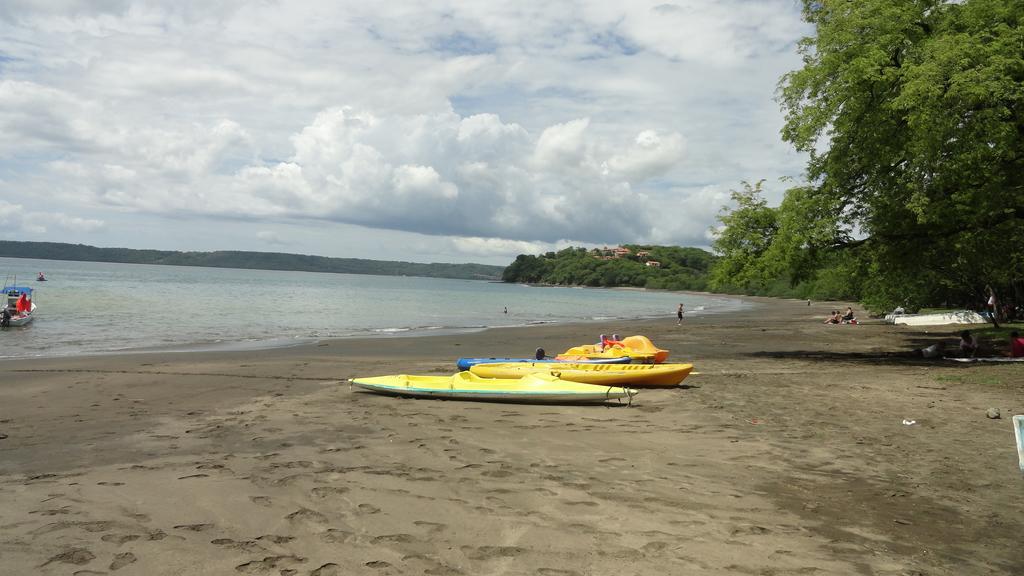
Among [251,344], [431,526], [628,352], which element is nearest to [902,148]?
[628,352]

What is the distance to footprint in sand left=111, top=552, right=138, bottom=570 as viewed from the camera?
474cm

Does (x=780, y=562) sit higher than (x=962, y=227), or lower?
lower

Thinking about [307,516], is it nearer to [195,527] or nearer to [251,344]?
[195,527]

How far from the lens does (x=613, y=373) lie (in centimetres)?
1412

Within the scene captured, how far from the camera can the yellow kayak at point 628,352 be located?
17.6 metres

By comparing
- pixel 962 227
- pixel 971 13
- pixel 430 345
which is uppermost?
pixel 971 13

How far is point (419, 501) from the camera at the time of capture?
630cm

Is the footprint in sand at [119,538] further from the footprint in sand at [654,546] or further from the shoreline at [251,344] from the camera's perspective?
the shoreline at [251,344]

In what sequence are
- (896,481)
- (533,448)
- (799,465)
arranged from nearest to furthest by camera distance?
1. (896,481)
2. (799,465)
3. (533,448)

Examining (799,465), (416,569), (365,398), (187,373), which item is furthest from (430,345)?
(416,569)

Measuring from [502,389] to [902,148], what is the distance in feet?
43.9

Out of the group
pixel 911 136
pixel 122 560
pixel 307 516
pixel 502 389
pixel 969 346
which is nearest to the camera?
pixel 122 560

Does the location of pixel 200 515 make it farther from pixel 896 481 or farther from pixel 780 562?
pixel 896 481

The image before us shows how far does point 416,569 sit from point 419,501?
60.8 inches
